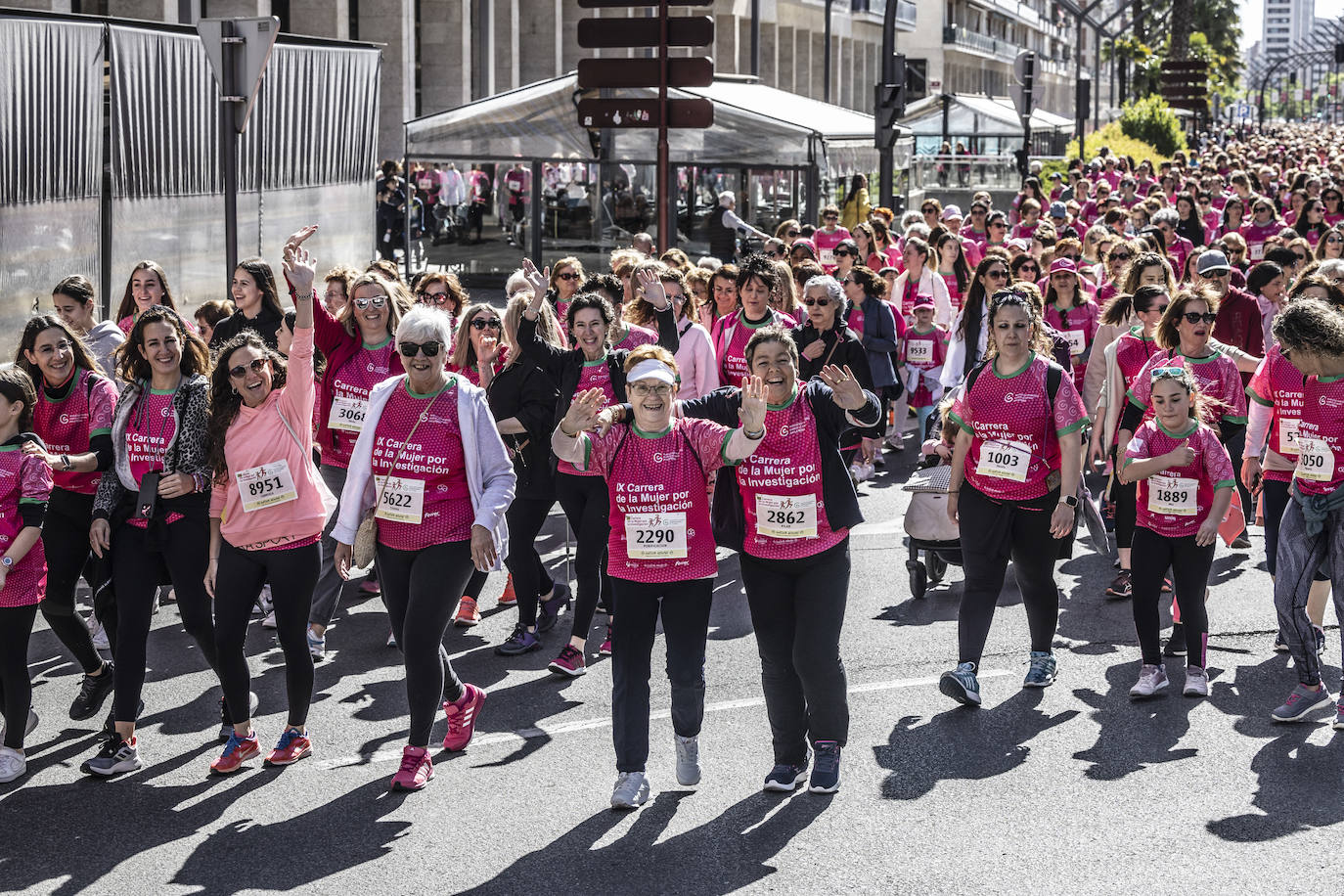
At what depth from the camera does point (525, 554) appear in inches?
318

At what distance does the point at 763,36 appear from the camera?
65812 mm

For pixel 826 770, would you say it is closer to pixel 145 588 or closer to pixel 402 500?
pixel 402 500

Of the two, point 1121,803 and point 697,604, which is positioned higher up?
point 697,604

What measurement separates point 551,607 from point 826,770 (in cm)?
262

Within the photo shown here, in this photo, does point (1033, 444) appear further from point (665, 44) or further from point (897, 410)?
point (665, 44)

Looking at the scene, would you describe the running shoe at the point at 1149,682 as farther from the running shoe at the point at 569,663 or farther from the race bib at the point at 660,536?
the race bib at the point at 660,536

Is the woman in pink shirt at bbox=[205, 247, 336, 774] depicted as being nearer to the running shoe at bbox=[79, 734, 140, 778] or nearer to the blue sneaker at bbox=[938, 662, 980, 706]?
the running shoe at bbox=[79, 734, 140, 778]

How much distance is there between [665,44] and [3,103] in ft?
17.3

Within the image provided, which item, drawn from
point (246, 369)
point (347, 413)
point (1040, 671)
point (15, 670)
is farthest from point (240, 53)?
point (1040, 671)

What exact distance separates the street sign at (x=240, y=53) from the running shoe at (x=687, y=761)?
5.77m

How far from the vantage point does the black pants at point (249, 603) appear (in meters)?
6.30

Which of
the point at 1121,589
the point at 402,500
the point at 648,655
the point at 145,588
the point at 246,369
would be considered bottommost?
the point at 1121,589

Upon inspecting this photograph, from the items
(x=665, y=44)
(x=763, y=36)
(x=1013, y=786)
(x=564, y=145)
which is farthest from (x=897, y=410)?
(x=763, y=36)

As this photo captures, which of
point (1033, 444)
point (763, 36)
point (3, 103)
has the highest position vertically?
point (763, 36)
